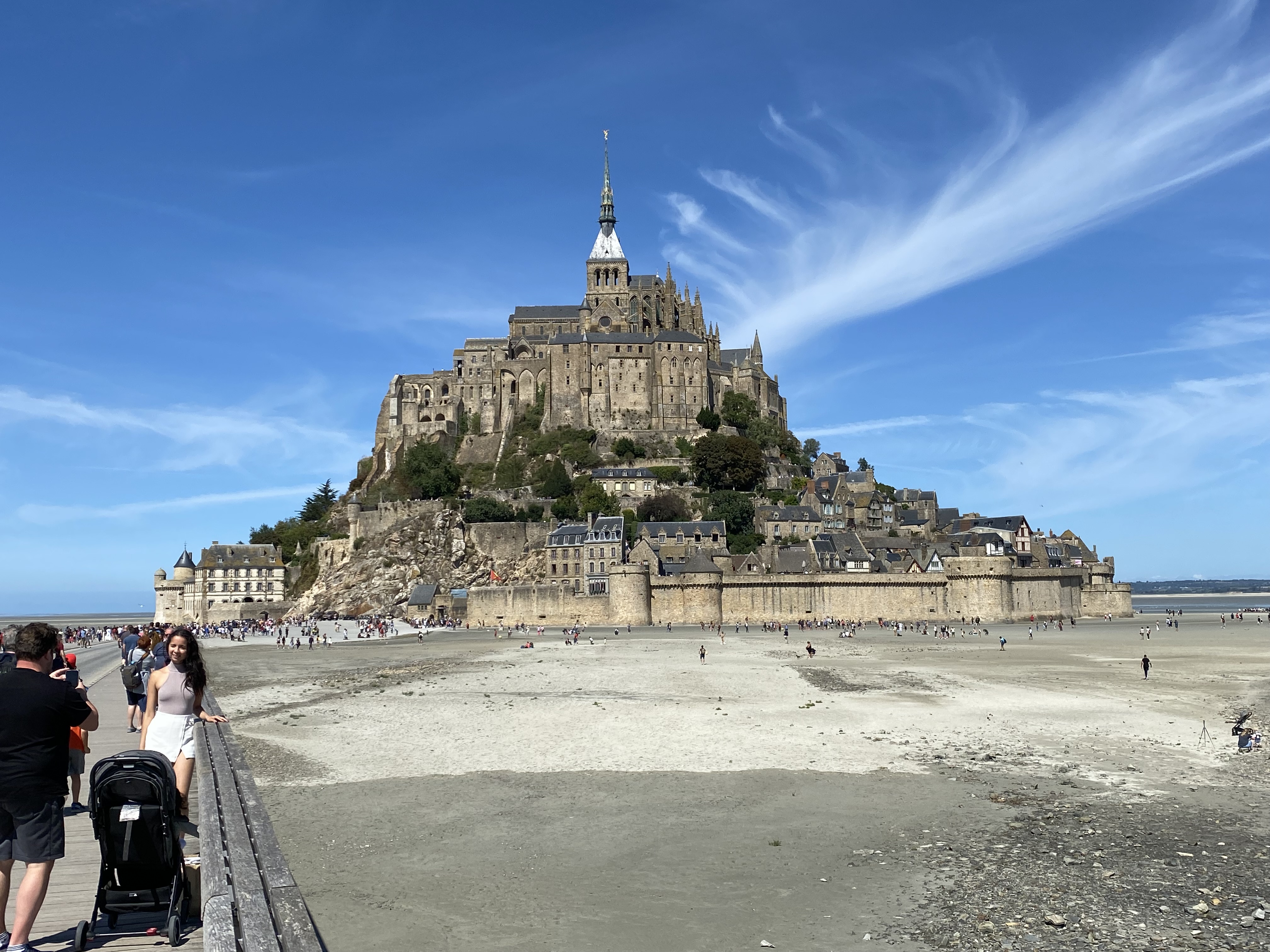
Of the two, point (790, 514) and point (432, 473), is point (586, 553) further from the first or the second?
point (432, 473)

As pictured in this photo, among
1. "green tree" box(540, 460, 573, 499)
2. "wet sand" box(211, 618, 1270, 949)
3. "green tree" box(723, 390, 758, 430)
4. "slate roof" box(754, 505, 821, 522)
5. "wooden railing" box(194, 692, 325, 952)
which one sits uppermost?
"green tree" box(723, 390, 758, 430)

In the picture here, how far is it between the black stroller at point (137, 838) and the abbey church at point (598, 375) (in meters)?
77.7

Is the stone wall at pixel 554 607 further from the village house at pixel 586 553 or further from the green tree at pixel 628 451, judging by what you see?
the green tree at pixel 628 451

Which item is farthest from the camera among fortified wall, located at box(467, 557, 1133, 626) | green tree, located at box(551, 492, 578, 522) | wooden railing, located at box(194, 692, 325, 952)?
green tree, located at box(551, 492, 578, 522)

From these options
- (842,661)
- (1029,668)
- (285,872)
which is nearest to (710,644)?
(842,661)

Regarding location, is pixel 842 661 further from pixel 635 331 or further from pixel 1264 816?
pixel 635 331

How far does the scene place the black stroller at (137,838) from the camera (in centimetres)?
593

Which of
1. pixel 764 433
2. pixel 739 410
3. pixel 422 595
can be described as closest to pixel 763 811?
pixel 422 595

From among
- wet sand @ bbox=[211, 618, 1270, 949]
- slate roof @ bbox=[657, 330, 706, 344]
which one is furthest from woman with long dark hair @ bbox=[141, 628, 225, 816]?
slate roof @ bbox=[657, 330, 706, 344]

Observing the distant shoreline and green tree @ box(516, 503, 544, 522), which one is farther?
Answer: the distant shoreline

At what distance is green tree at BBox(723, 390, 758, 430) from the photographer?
279 feet

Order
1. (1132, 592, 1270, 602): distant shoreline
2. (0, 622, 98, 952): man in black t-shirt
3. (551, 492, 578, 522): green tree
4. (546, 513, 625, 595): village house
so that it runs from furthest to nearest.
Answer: (1132, 592, 1270, 602): distant shoreline → (551, 492, 578, 522): green tree → (546, 513, 625, 595): village house → (0, 622, 98, 952): man in black t-shirt

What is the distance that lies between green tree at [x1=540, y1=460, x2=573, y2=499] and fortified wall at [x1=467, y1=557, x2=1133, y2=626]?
13.7 metres

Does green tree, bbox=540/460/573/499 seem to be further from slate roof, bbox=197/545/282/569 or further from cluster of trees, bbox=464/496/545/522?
slate roof, bbox=197/545/282/569
